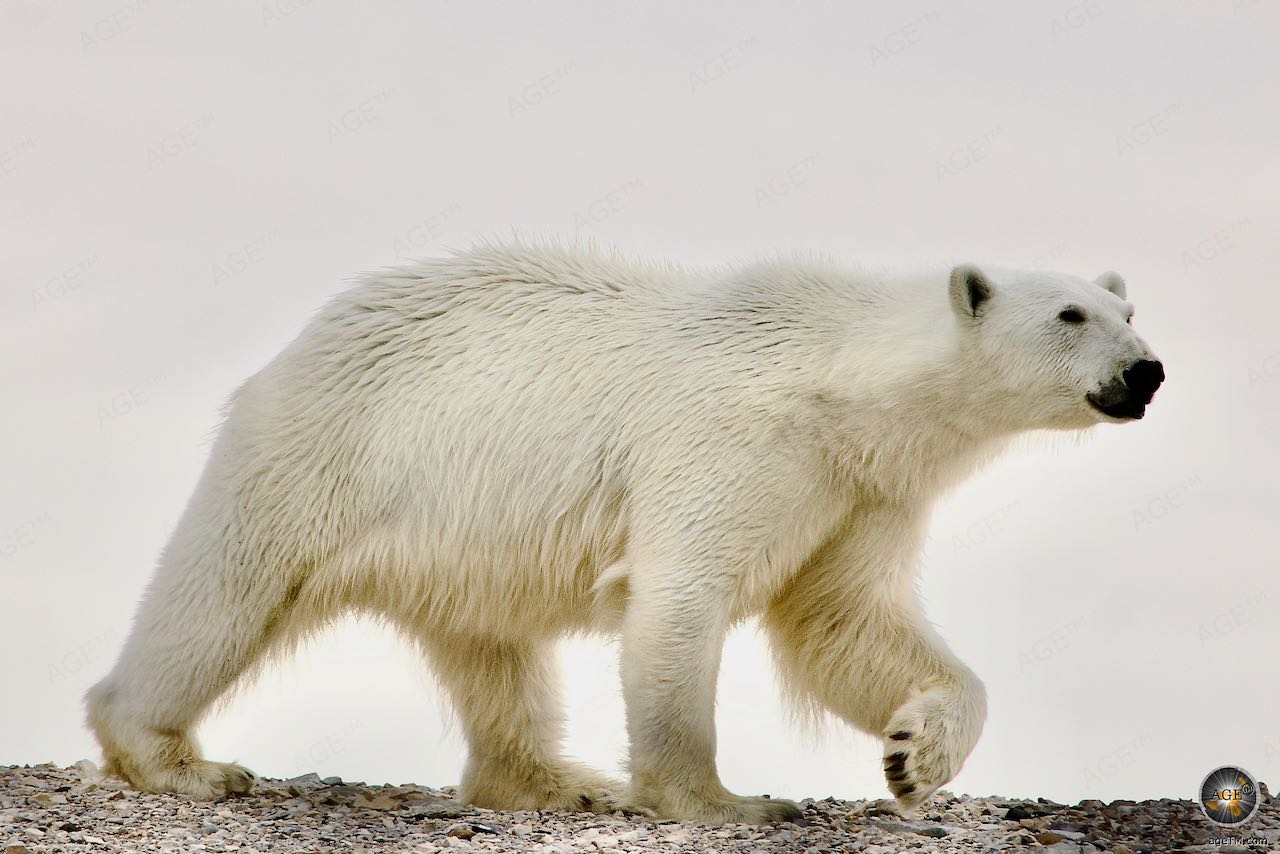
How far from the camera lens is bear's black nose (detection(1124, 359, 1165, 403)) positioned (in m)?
9.38

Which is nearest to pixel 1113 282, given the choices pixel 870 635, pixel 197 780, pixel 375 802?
pixel 870 635

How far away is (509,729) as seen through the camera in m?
11.3

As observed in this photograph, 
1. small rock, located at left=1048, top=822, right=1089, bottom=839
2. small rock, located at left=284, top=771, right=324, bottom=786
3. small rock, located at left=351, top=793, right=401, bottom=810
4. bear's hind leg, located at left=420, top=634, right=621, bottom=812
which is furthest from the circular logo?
small rock, located at left=284, top=771, right=324, bottom=786

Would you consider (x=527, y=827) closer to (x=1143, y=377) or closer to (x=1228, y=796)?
(x=1228, y=796)

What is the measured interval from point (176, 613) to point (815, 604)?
153 inches

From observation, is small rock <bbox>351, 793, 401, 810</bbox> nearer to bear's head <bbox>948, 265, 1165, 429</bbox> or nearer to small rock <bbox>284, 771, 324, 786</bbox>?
small rock <bbox>284, 771, 324, 786</bbox>

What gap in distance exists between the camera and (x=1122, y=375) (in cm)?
939

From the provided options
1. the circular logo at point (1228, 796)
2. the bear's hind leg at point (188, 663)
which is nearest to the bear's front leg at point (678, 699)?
the bear's hind leg at point (188, 663)

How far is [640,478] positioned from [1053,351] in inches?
94.4

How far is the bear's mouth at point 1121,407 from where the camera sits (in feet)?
31.0

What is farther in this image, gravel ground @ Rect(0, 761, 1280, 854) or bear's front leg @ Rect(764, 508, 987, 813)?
bear's front leg @ Rect(764, 508, 987, 813)

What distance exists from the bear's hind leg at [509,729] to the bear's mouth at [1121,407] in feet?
12.7

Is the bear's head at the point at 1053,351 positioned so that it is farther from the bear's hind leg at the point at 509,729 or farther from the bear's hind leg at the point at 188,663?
the bear's hind leg at the point at 188,663

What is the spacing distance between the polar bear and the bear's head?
14mm
